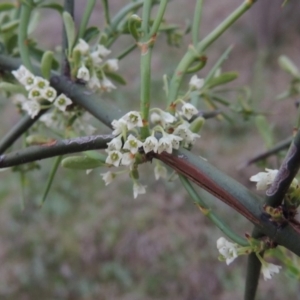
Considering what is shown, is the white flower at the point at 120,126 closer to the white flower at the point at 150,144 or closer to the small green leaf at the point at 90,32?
the white flower at the point at 150,144

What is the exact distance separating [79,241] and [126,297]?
23cm

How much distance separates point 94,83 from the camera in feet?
0.98

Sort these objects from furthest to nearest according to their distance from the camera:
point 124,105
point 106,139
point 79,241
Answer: point 124,105
point 79,241
point 106,139

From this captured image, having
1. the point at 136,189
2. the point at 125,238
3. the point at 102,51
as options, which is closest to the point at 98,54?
the point at 102,51

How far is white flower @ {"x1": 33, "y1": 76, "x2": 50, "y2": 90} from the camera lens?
0.94ft

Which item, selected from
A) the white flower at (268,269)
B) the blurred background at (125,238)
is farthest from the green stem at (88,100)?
the blurred background at (125,238)

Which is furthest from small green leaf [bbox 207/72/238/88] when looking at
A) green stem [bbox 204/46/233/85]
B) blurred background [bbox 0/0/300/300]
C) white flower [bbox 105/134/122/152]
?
blurred background [bbox 0/0/300/300]

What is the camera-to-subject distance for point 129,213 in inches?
60.9

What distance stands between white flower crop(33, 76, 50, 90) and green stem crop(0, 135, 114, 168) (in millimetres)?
62

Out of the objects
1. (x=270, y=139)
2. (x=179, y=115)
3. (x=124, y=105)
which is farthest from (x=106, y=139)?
(x=124, y=105)

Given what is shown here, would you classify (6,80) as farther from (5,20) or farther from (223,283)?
(223,283)

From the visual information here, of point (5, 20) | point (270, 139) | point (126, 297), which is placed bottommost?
point (126, 297)

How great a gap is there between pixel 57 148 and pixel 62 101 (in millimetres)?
69

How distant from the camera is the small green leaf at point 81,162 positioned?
9.2 inches
